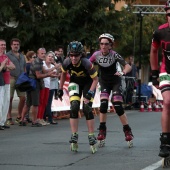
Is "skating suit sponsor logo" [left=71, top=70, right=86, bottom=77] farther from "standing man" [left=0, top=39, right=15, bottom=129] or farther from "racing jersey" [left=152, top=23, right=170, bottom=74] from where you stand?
"standing man" [left=0, top=39, right=15, bottom=129]

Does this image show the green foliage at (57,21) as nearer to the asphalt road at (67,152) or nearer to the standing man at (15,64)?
the standing man at (15,64)

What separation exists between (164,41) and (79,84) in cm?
259

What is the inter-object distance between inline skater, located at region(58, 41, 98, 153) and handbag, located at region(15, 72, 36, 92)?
5.29 m

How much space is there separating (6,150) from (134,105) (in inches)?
676

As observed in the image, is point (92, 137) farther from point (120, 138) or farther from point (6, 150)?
point (120, 138)

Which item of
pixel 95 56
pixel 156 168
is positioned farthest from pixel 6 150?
pixel 156 168

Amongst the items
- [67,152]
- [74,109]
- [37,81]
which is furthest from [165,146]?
[37,81]

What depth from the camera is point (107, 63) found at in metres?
12.7

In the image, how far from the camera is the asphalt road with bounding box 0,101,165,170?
32.3 feet

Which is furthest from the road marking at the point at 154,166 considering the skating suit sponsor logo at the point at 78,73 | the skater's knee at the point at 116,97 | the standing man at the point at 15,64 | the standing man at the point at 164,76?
the standing man at the point at 15,64

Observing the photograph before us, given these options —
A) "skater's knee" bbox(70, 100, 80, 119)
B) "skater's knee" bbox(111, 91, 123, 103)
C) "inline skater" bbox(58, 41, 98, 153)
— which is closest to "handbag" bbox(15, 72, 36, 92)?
"skater's knee" bbox(111, 91, 123, 103)

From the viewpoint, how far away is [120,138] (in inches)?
551

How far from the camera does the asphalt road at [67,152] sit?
984 centimetres

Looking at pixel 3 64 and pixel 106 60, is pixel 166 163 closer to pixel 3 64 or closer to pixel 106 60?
pixel 106 60
